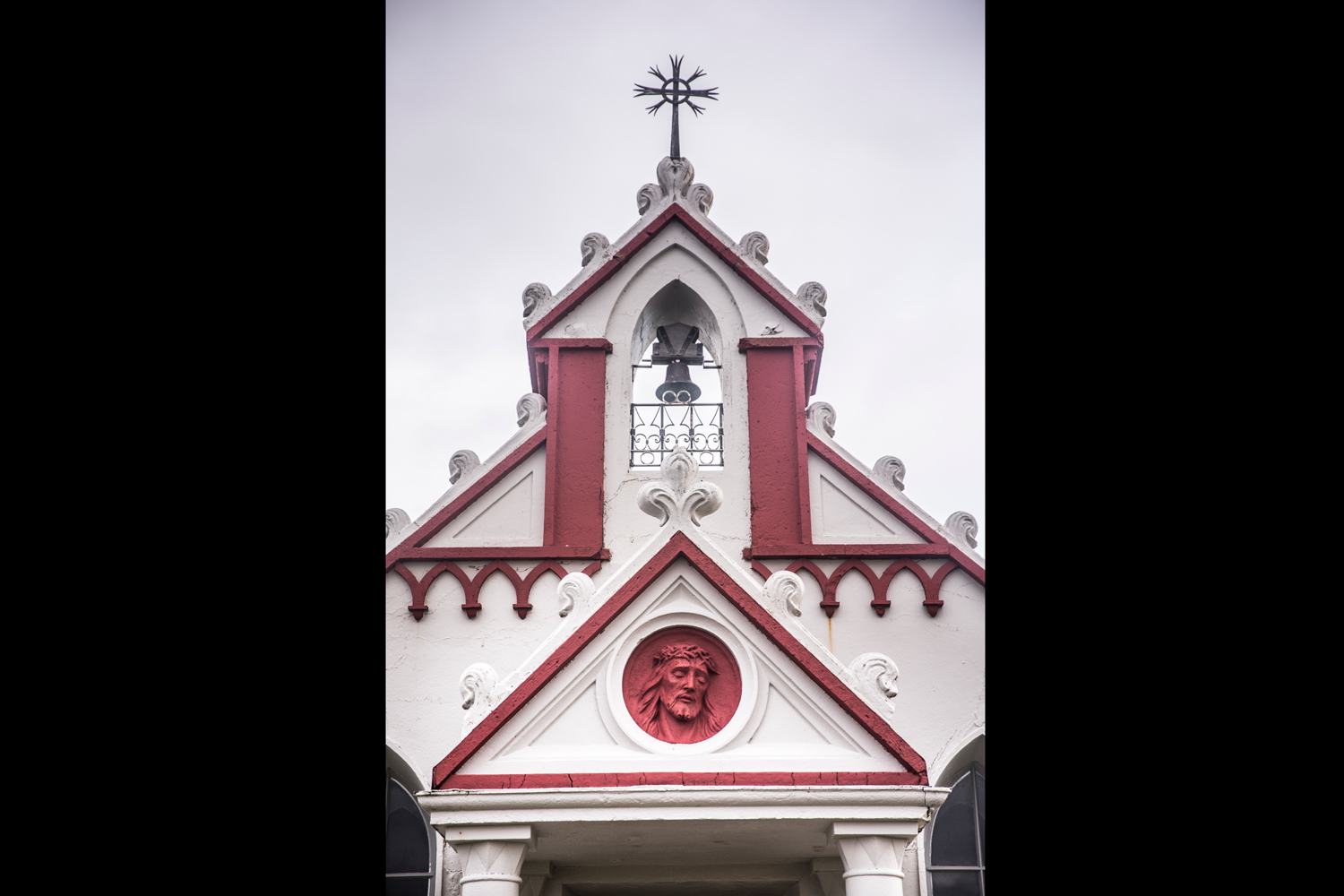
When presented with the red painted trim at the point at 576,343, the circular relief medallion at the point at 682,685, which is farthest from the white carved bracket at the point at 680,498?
the red painted trim at the point at 576,343

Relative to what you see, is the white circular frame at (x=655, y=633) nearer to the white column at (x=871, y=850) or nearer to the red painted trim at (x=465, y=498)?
the white column at (x=871, y=850)

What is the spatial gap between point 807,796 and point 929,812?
0.79 meters

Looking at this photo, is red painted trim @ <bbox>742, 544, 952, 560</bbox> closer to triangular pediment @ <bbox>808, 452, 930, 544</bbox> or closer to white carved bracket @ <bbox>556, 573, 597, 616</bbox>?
triangular pediment @ <bbox>808, 452, 930, 544</bbox>

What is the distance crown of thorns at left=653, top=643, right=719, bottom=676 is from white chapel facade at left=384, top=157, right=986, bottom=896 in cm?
3

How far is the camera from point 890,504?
34.9 ft

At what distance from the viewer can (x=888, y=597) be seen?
10117 mm

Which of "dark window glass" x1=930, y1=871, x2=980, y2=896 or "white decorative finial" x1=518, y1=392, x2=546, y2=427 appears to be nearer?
"dark window glass" x1=930, y1=871, x2=980, y2=896

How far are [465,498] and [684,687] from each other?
4.08 meters

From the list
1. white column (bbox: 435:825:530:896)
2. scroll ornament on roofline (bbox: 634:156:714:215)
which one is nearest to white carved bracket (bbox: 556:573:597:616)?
white column (bbox: 435:825:530:896)

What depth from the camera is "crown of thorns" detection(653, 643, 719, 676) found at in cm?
736

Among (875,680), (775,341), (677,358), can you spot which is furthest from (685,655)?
(677,358)
